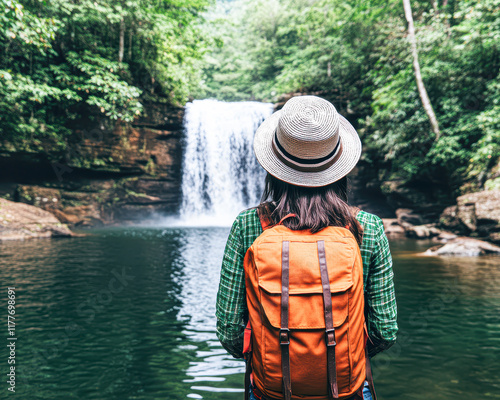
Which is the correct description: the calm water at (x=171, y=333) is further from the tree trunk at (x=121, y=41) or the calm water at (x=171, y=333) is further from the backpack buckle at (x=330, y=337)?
the tree trunk at (x=121, y=41)

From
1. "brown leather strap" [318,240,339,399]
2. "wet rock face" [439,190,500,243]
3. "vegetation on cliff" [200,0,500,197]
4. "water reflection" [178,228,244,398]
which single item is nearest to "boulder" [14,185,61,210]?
"water reflection" [178,228,244,398]

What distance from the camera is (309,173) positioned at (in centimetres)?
150

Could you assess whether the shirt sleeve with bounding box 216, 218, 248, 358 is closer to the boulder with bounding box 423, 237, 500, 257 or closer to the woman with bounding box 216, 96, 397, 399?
the woman with bounding box 216, 96, 397, 399

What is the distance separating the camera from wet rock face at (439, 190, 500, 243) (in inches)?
429

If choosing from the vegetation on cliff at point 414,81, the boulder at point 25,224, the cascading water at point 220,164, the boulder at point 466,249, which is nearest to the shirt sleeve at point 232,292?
the boulder at point 466,249

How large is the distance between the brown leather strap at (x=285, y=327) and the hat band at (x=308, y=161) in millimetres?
362

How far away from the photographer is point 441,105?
1532 cm

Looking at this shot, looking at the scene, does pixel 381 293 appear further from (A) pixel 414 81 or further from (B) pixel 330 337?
(A) pixel 414 81

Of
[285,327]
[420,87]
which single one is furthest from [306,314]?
[420,87]

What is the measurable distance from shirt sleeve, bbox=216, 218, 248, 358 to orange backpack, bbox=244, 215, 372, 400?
20 cm

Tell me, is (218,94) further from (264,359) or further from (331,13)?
(264,359)

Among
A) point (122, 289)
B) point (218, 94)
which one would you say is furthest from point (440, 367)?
point (218, 94)

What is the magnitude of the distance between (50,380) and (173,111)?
18994mm

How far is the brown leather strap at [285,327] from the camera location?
4.09 feet
